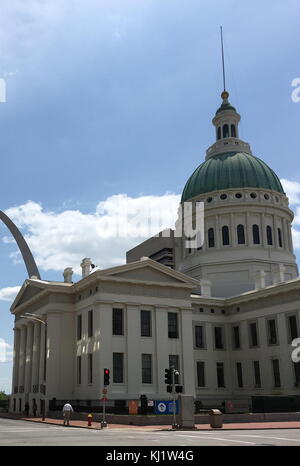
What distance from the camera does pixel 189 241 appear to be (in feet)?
253

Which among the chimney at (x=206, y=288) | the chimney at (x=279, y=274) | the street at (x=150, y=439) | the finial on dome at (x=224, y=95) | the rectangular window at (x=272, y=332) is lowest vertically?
the street at (x=150, y=439)

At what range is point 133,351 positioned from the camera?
51.3 metres

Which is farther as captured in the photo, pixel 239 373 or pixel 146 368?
pixel 239 373

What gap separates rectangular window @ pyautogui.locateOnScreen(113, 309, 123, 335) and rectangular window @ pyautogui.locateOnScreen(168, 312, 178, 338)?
522 cm

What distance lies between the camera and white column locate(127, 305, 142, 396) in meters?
50.4

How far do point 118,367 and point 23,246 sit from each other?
122 feet

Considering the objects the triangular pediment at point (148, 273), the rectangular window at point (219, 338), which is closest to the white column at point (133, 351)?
the triangular pediment at point (148, 273)

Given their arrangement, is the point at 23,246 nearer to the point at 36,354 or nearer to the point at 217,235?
the point at 36,354

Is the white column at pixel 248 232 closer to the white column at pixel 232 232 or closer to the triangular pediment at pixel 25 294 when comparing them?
the white column at pixel 232 232

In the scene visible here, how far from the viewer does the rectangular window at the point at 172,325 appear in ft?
179

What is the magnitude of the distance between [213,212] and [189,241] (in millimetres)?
5243

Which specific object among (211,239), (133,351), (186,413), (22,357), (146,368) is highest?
(211,239)

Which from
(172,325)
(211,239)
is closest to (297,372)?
(172,325)

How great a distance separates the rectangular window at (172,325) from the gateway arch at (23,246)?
28.8 meters
